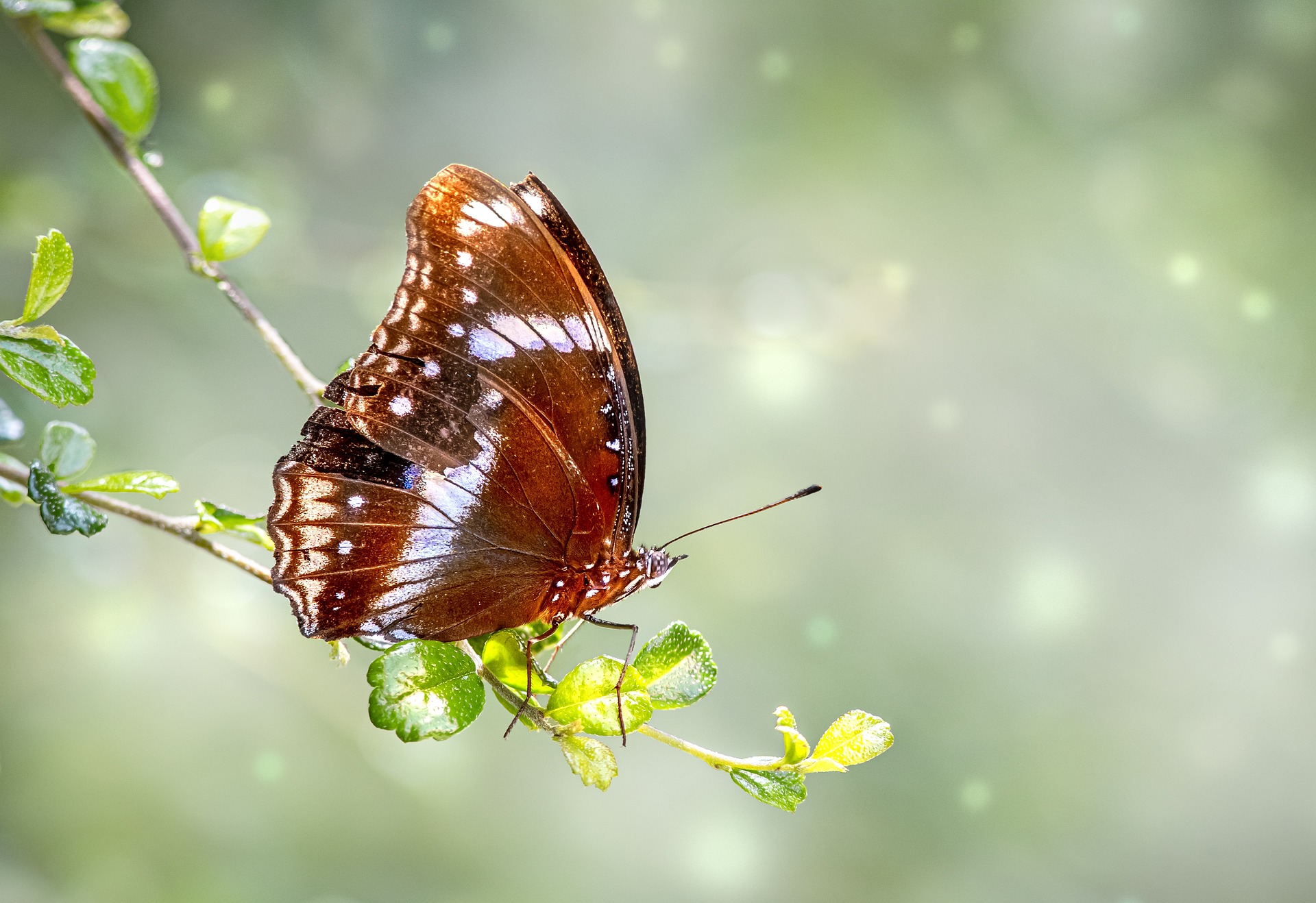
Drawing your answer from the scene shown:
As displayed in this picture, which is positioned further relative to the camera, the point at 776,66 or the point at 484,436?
the point at 776,66

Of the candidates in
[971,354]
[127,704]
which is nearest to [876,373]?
[971,354]

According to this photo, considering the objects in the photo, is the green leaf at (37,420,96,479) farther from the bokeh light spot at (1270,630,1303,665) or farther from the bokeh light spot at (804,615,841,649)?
the bokeh light spot at (1270,630,1303,665)

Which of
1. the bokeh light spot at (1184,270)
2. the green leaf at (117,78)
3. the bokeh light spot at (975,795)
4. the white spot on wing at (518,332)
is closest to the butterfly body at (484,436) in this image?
the white spot on wing at (518,332)

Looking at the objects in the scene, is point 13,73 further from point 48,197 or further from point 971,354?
point 971,354

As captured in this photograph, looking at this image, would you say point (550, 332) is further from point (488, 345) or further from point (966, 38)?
point (966, 38)

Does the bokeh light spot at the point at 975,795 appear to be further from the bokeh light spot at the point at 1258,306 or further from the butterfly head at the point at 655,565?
the butterfly head at the point at 655,565

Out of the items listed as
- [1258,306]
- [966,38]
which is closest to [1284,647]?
[1258,306]

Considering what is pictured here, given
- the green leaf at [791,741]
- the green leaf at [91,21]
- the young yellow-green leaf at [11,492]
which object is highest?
the green leaf at [91,21]
